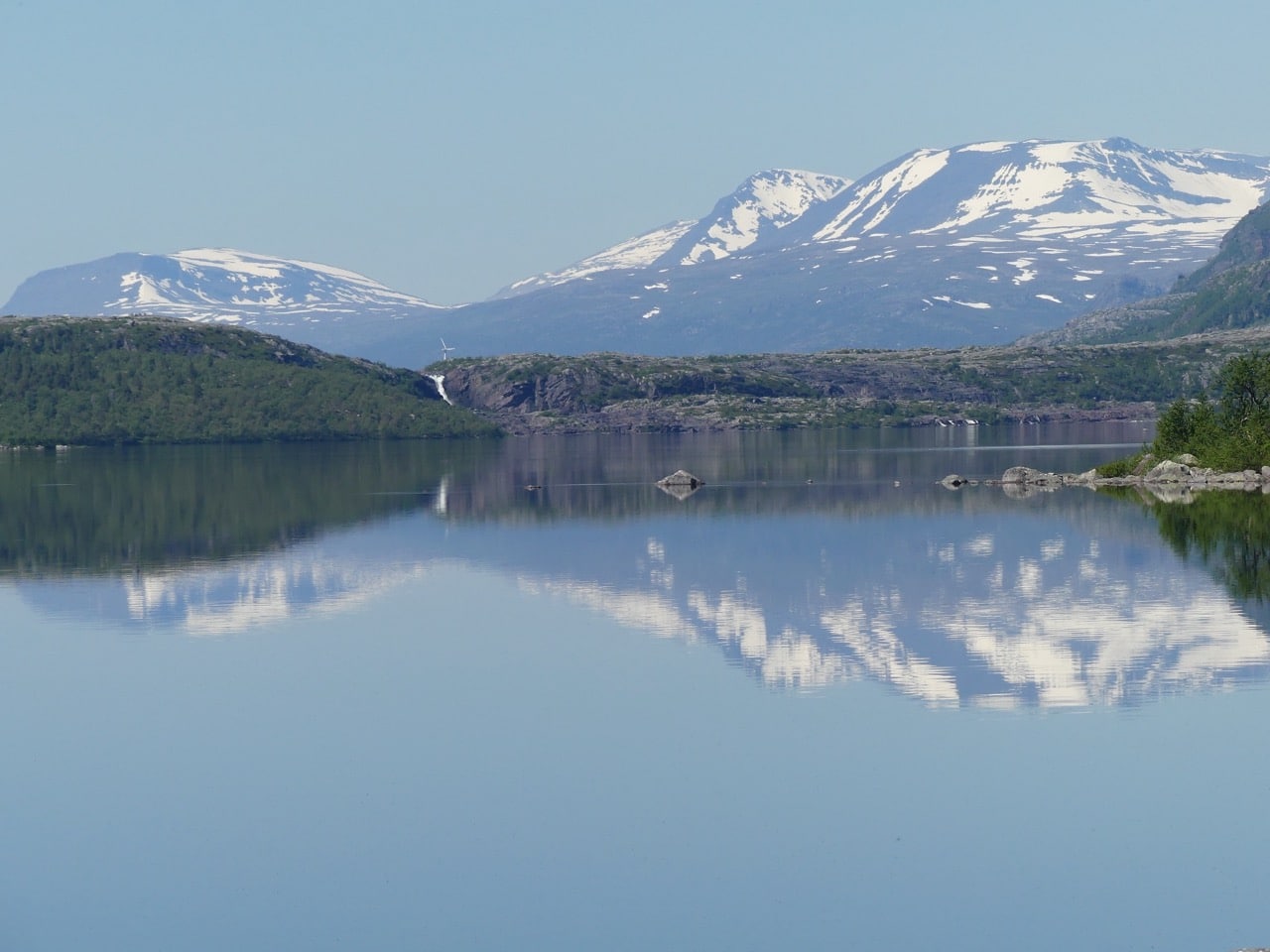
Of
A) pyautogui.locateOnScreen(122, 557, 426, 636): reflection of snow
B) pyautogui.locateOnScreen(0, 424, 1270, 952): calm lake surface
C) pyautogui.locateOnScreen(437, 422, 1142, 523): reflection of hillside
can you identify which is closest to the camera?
pyautogui.locateOnScreen(0, 424, 1270, 952): calm lake surface

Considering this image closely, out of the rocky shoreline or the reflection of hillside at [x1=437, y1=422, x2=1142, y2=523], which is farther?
the rocky shoreline

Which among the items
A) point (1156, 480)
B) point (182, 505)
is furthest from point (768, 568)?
point (182, 505)

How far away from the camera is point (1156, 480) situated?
110375 millimetres

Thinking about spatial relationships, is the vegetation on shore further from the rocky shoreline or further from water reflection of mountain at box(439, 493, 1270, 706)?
water reflection of mountain at box(439, 493, 1270, 706)

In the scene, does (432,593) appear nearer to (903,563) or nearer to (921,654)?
(903,563)

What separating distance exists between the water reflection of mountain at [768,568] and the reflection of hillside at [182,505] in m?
0.40

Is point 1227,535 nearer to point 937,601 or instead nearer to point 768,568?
point 768,568

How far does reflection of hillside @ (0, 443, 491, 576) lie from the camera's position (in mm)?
77250

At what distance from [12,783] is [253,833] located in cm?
653

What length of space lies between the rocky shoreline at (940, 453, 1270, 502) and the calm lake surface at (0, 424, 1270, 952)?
95.9ft

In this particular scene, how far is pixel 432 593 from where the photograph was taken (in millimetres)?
62406

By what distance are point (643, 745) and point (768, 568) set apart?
103 feet

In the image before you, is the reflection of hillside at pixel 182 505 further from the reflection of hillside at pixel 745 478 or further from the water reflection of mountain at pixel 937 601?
the water reflection of mountain at pixel 937 601

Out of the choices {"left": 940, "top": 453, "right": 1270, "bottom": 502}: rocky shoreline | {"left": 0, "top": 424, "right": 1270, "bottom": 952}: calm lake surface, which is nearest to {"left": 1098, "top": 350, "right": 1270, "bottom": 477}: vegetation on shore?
{"left": 940, "top": 453, "right": 1270, "bottom": 502}: rocky shoreline
